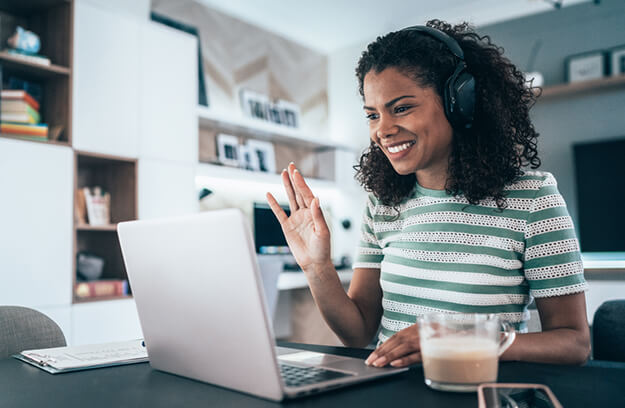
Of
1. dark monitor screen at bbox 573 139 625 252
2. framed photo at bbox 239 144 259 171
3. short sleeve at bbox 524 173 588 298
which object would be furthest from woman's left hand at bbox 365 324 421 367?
dark monitor screen at bbox 573 139 625 252

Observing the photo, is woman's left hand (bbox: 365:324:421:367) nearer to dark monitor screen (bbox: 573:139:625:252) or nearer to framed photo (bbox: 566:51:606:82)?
dark monitor screen (bbox: 573:139:625:252)

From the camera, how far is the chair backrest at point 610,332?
1148mm

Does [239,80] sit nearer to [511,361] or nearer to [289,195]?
[289,195]

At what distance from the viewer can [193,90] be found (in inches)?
128

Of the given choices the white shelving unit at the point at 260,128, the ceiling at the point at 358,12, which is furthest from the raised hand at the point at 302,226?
the ceiling at the point at 358,12

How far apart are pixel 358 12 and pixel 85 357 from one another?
375 centimetres

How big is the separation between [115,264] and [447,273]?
2.18 m

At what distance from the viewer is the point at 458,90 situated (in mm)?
1152

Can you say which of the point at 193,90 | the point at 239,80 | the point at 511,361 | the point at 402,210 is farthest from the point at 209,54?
the point at 511,361

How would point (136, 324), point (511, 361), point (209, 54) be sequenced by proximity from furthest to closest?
point (209, 54) < point (136, 324) < point (511, 361)

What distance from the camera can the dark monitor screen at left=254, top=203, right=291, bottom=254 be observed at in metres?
3.88

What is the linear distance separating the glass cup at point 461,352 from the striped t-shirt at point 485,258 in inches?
18.5

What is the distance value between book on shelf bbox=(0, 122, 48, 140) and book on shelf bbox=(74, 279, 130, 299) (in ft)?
2.40

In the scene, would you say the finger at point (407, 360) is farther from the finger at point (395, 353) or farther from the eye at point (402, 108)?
the eye at point (402, 108)
